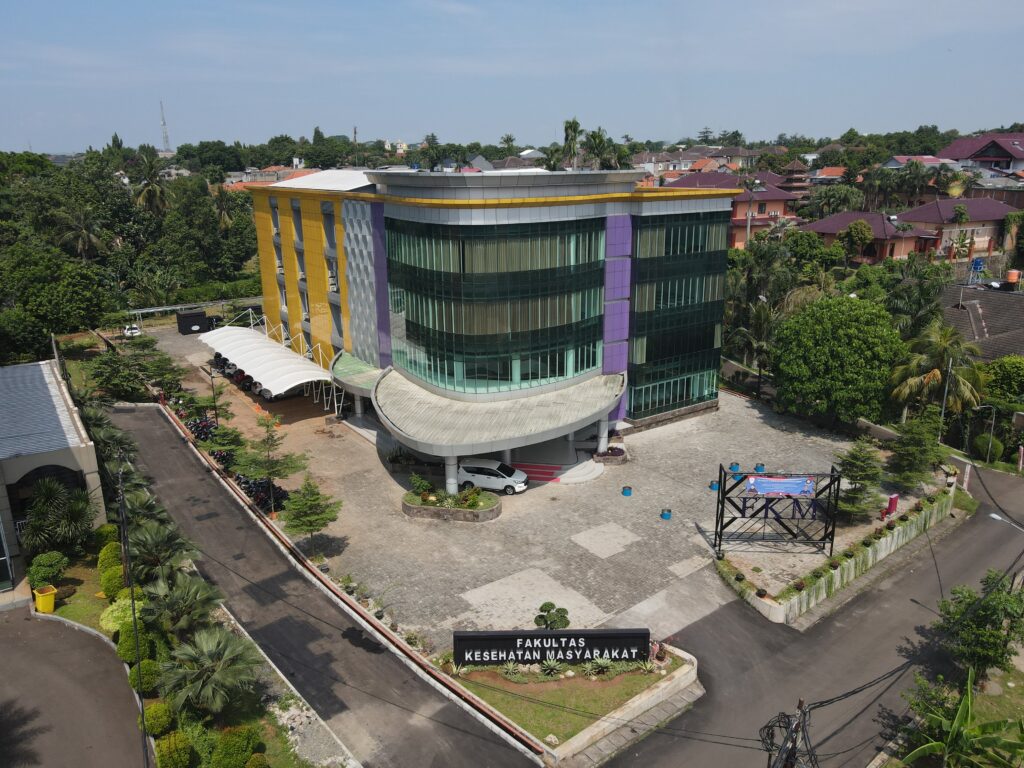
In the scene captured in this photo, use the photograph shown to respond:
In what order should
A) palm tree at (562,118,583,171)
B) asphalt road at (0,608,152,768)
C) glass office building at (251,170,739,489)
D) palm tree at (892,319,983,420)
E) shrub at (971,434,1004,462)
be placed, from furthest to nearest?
palm tree at (562,118,583,171), shrub at (971,434,1004,462), palm tree at (892,319,983,420), glass office building at (251,170,739,489), asphalt road at (0,608,152,768)

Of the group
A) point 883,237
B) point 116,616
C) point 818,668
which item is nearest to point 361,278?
point 116,616

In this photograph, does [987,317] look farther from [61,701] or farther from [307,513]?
[61,701]

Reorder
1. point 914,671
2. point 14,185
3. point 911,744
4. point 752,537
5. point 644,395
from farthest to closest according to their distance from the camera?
point 14,185
point 644,395
point 752,537
point 914,671
point 911,744

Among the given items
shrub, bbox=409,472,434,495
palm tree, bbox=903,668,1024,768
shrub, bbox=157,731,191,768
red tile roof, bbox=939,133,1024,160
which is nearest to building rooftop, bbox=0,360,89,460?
shrub, bbox=409,472,434,495

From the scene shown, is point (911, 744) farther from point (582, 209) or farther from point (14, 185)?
point (14, 185)

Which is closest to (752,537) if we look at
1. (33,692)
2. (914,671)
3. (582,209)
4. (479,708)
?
(914,671)

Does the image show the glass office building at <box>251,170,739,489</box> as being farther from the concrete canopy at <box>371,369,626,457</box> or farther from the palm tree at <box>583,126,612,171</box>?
the palm tree at <box>583,126,612,171</box>
